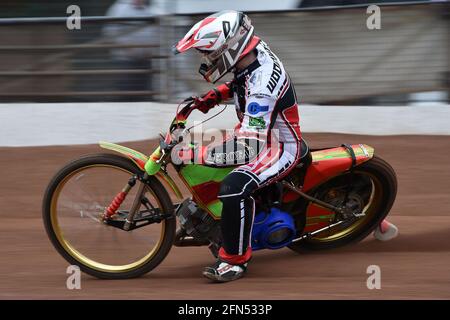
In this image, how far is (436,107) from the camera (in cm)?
939

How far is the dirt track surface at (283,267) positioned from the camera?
5.16 metres

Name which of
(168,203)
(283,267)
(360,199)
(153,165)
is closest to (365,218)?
(360,199)

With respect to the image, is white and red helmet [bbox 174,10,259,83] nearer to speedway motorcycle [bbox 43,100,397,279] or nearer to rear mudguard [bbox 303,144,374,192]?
speedway motorcycle [bbox 43,100,397,279]

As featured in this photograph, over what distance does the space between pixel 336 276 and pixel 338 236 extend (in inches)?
26.9

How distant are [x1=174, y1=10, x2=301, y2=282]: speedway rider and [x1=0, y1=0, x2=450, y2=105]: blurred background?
435 cm

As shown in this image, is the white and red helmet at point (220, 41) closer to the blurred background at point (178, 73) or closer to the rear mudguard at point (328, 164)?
the rear mudguard at point (328, 164)

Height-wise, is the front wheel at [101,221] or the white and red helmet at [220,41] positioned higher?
the white and red helmet at [220,41]

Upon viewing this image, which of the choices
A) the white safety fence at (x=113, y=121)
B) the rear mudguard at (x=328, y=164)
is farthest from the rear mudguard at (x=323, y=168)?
the white safety fence at (x=113, y=121)

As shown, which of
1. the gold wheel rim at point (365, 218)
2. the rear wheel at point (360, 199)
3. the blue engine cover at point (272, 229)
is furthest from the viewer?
the gold wheel rim at point (365, 218)

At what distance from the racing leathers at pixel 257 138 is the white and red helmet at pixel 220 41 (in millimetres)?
121

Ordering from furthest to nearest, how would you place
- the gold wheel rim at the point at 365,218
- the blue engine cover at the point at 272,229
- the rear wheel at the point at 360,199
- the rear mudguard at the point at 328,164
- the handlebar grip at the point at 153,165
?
the gold wheel rim at the point at 365,218, the rear wheel at the point at 360,199, the rear mudguard at the point at 328,164, the blue engine cover at the point at 272,229, the handlebar grip at the point at 153,165

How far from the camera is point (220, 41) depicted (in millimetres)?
5156

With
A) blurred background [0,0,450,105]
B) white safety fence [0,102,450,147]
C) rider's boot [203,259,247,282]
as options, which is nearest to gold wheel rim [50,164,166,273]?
rider's boot [203,259,247,282]

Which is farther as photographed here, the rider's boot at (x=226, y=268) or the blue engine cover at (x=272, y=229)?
the blue engine cover at (x=272, y=229)
